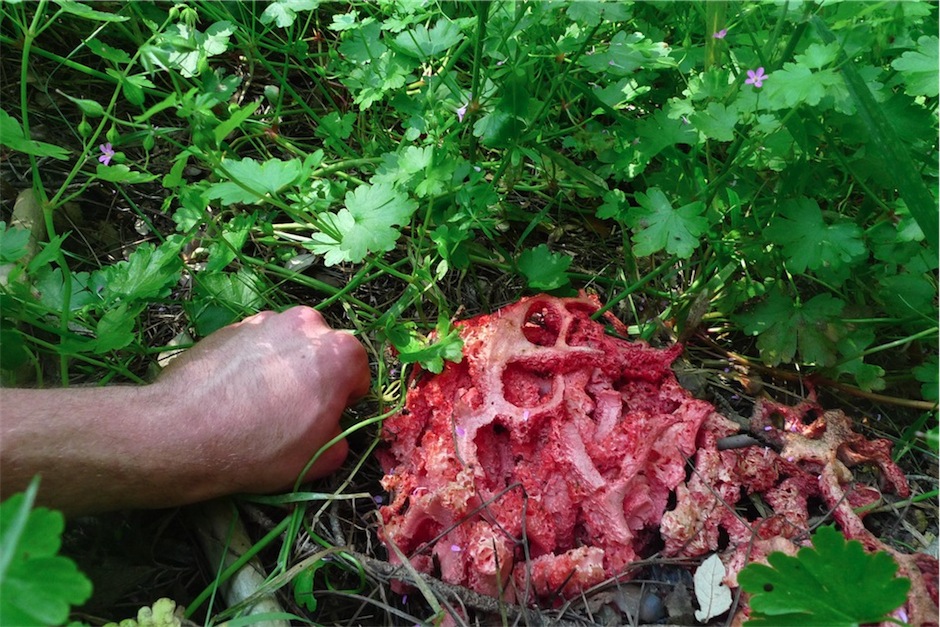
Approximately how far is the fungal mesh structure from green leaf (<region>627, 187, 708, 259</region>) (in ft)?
0.94

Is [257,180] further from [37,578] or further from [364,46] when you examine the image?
[37,578]

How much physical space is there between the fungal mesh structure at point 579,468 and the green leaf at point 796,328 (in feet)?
0.50

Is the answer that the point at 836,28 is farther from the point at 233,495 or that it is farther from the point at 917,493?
the point at 233,495

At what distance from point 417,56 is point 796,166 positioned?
1068 millimetres

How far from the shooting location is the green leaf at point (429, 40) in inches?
78.6

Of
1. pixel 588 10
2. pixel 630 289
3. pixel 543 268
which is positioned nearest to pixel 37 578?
pixel 543 268

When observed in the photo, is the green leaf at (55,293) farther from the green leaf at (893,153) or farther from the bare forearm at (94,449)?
the green leaf at (893,153)

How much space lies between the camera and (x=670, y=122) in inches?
75.0

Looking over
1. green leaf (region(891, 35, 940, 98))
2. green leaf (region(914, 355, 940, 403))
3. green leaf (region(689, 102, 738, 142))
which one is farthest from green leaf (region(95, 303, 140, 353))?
green leaf (region(914, 355, 940, 403))

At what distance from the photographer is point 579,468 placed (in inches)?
67.0

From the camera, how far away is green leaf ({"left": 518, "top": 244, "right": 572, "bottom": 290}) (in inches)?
79.3

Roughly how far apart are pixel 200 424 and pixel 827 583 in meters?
1.36

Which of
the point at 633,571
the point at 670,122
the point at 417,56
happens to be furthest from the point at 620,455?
the point at 417,56

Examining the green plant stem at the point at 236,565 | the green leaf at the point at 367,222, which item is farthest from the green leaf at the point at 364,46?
the green plant stem at the point at 236,565
